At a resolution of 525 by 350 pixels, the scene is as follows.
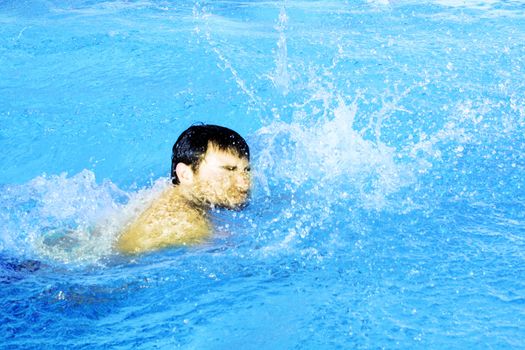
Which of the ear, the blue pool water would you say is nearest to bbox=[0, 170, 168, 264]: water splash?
the blue pool water

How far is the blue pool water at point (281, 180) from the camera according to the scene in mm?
2412

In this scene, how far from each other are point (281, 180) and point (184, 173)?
0.79 metres

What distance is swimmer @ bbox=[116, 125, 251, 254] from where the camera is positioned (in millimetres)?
2898

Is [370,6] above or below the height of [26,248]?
above

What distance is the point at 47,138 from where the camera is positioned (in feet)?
15.2

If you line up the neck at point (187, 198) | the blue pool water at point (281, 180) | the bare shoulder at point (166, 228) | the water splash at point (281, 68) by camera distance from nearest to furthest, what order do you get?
the blue pool water at point (281, 180), the bare shoulder at point (166, 228), the neck at point (187, 198), the water splash at point (281, 68)

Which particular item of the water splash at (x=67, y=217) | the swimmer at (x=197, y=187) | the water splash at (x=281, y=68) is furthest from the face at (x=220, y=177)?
the water splash at (x=281, y=68)

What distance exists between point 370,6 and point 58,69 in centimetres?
383

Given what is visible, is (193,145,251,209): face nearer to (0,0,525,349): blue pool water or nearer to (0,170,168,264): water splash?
(0,0,525,349): blue pool water

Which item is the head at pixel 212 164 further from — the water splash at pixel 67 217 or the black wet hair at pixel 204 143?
A: the water splash at pixel 67 217

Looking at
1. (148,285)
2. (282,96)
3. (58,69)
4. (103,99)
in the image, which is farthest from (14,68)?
(148,285)

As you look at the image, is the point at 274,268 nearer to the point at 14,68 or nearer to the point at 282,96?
the point at 282,96

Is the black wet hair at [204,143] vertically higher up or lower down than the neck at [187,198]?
higher up

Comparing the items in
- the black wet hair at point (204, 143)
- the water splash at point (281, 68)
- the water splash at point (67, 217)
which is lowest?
the water splash at point (67, 217)
